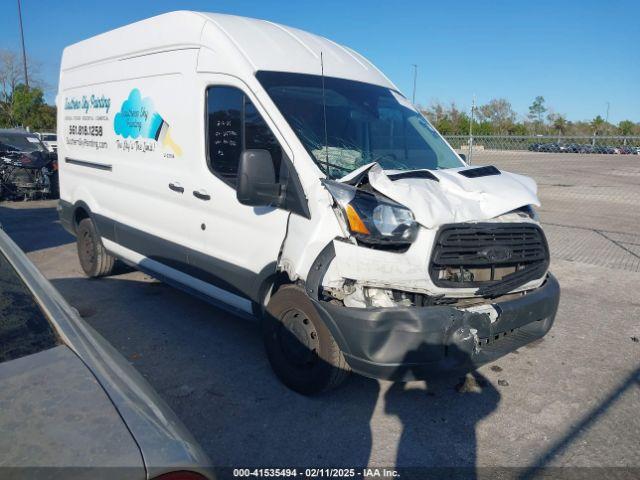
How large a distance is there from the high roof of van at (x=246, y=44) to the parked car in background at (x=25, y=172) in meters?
10.2

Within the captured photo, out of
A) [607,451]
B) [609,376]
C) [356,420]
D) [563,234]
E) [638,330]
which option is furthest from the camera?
[563,234]

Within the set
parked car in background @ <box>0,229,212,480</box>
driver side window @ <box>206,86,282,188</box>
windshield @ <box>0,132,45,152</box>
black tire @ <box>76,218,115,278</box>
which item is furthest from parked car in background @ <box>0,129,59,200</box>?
parked car in background @ <box>0,229,212,480</box>

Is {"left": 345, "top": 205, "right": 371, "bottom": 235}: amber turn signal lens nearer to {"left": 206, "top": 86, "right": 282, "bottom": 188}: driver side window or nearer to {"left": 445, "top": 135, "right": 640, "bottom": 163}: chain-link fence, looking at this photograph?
{"left": 206, "top": 86, "right": 282, "bottom": 188}: driver side window

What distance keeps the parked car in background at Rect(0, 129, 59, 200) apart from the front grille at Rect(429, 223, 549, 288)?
1383 cm

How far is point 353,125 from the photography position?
13.4ft

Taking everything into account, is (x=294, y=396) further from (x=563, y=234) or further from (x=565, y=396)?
(x=563, y=234)

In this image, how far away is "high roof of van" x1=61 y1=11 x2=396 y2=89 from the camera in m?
3.96

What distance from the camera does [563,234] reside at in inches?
388

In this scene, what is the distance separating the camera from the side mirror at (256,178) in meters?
3.41

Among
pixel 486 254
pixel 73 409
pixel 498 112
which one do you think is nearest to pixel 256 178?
pixel 486 254

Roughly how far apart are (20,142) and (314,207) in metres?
14.6

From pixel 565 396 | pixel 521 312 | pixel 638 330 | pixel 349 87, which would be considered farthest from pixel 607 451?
pixel 349 87

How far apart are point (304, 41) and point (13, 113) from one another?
49637 millimetres

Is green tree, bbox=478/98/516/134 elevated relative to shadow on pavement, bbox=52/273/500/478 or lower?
elevated
